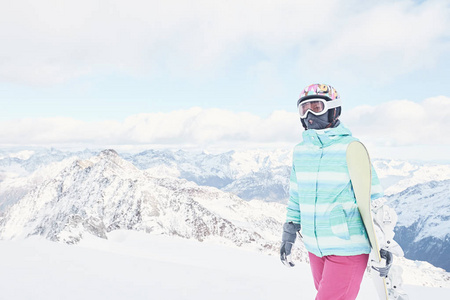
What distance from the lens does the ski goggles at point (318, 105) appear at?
4.28m

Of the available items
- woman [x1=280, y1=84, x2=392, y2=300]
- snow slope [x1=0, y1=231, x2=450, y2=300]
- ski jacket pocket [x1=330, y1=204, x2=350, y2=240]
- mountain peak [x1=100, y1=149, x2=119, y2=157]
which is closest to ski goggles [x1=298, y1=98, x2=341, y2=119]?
woman [x1=280, y1=84, x2=392, y2=300]

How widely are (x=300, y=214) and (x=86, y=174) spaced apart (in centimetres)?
15790

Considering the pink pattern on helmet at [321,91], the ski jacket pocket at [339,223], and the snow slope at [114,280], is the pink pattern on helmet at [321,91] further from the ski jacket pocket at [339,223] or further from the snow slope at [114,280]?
the snow slope at [114,280]

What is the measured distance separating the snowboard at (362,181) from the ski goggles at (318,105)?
72cm

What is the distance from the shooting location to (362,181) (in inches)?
145

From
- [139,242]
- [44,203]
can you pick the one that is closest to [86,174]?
[44,203]

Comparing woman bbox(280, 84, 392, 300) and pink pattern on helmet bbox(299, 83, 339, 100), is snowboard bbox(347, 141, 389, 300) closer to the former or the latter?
woman bbox(280, 84, 392, 300)

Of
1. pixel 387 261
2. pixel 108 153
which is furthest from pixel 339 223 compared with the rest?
pixel 108 153

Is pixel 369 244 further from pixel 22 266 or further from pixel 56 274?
pixel 22 266

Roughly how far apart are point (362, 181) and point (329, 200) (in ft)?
1.42

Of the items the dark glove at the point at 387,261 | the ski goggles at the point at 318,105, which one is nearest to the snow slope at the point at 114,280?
the dark glove at the point at 387,261

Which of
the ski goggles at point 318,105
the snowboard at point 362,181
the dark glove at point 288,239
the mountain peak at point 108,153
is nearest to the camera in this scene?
the snowboard at point 362,181

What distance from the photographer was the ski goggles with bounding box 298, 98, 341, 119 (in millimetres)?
4281

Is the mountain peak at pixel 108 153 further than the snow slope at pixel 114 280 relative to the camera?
Yes
